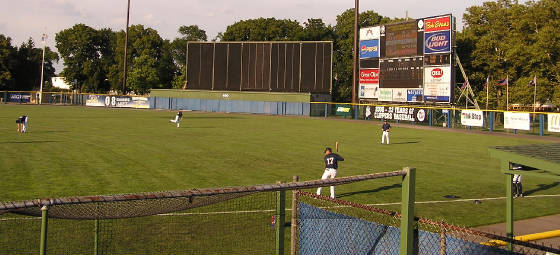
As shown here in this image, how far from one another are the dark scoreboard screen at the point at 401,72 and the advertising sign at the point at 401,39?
0.78m

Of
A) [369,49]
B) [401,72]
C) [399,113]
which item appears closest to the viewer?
[401,72]

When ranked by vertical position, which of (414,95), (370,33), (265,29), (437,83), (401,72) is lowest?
(414,95)

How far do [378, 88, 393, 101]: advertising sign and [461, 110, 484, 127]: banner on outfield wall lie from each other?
29.0 ft

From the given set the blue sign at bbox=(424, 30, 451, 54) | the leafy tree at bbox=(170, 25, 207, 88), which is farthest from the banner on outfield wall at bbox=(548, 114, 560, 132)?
the leafy tree at bbox=(170, 25, 207, 88)

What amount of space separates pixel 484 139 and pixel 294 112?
119 ft

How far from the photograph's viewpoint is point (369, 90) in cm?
5716

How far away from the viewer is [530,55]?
5909 centimetres

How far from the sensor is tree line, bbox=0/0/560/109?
59.2m

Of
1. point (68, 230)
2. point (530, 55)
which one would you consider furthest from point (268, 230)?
point (530, 55)

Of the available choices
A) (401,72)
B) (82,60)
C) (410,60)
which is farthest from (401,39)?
(82,60)

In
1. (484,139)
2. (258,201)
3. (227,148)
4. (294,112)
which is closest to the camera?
(258,201)

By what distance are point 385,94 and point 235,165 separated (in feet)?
122

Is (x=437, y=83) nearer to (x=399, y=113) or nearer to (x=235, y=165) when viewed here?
(x=399, y=113)

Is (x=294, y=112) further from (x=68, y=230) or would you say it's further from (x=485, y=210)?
(x=68, y=230)
